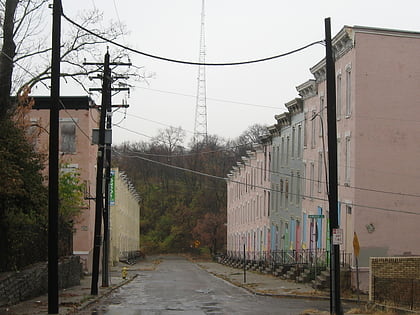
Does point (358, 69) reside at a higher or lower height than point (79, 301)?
higher

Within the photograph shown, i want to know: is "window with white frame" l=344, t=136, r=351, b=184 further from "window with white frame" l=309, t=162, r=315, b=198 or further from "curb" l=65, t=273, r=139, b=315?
"curb" l=65, t=273, r=139, b=315

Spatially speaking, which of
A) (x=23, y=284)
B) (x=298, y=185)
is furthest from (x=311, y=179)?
(x=23, y=284)

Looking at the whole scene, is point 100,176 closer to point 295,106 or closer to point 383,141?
point 383,141

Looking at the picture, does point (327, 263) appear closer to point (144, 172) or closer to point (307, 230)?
point (307, 230)

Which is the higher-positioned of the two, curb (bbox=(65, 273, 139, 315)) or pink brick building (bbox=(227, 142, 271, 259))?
pink brick building (bbox=(227, 142, 271, 259))

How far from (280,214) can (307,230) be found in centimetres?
907

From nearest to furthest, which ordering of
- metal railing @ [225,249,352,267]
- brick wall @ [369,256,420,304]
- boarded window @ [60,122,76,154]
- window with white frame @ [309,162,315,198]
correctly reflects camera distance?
brick wall @ [369,256,420,304] < metal railing @ [225,249,352,267] < window with white frame @ [309,162,315,198] < boarded window @ [60,122,76,154]

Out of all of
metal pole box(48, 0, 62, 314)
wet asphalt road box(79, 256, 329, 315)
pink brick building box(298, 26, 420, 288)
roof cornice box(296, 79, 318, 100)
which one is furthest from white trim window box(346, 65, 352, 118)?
metal pole box(48, 0, 62, 314)

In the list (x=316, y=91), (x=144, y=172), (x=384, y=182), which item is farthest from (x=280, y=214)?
(x=144, y=172)

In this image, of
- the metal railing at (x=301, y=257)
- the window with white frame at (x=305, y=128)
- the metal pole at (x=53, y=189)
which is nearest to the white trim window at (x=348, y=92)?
the metal railing at (x=301, y=257)

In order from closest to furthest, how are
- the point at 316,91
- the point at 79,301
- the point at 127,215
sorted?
the point at 79,301, the point at 316,91, the point at 127,215

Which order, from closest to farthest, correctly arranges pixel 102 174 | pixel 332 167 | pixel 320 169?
pixel 332 167 < pixel 102 174 < pixel 320 169

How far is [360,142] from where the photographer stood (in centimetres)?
3369

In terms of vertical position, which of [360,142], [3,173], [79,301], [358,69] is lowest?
[79,301]
